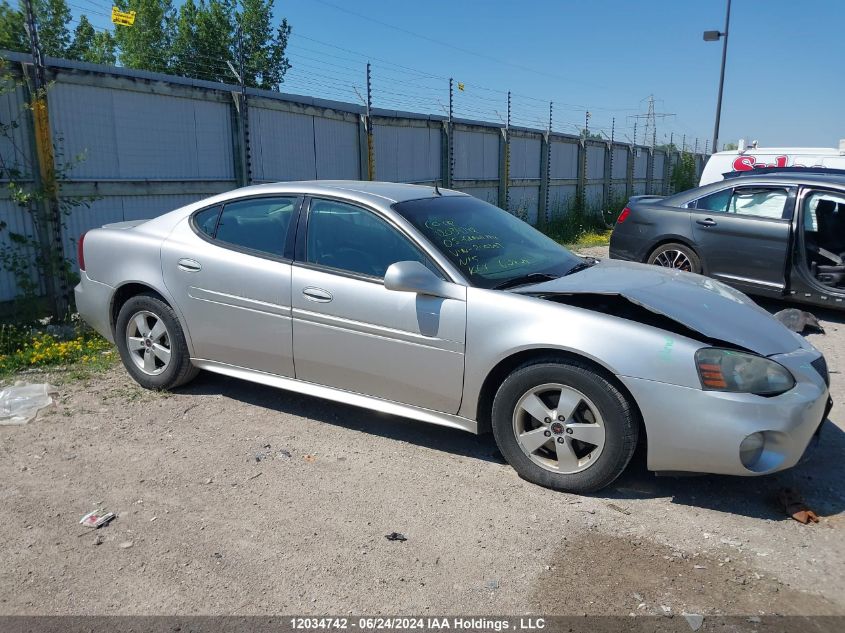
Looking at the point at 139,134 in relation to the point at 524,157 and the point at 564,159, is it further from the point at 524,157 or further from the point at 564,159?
the point at 564,159

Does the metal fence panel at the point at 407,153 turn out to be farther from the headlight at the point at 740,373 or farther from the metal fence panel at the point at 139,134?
the headlight at the point at 740,373

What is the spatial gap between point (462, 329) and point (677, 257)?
5.57 meters

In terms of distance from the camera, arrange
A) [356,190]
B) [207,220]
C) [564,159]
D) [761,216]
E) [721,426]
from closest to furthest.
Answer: [721,426]
[356,190]
[207,220]
[761,216]
[564,159]

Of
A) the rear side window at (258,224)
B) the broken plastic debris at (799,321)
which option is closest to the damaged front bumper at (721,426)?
the rear side window at (258,224)

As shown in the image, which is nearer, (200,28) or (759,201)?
(759,201)

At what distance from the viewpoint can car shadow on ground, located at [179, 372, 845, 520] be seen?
3570 mm

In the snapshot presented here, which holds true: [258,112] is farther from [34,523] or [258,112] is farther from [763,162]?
[763,162]

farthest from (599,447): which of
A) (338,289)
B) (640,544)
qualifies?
(338,289)

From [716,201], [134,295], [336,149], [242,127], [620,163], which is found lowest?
[134,295]

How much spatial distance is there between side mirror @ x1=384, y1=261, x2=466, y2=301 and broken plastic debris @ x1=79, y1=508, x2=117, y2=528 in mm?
1813

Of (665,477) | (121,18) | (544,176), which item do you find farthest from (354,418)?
(544,176)

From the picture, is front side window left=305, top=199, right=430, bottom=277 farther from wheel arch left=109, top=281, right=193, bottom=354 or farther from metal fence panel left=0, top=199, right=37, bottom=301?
metal fence panel left=0, top=199, right=37, bottom=301

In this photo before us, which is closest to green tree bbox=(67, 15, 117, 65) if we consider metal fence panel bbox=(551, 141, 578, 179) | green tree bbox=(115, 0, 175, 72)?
green tree bbox=(115, 0, 175, 72)

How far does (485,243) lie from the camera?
4.26 m
